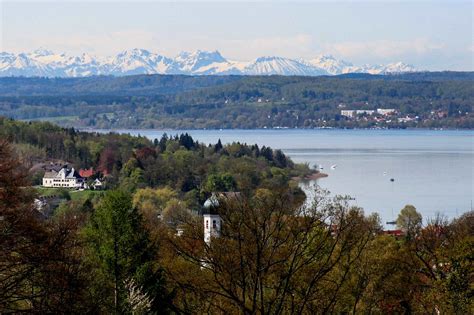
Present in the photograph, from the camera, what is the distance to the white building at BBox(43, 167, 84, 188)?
5937 cm

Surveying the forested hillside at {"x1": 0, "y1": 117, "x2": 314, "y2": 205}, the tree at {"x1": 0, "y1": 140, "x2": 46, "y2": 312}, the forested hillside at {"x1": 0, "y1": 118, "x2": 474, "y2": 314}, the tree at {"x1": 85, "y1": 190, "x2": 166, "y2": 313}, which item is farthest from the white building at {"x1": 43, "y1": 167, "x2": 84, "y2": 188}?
the tree at {"x1": 0, "y1": 140, "x2": 46, "y2": 312}

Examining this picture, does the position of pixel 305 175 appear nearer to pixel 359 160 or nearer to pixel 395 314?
pixel 359 160

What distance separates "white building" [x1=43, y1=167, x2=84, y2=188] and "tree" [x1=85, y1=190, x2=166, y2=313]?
42.2m

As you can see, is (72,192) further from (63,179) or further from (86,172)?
(86,172)

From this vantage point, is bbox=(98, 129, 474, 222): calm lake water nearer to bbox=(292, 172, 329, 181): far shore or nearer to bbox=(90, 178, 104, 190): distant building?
bbox=(292, 172, 329, 181): far shore

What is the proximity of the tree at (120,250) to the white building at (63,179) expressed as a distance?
1660 inches

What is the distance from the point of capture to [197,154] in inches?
2749

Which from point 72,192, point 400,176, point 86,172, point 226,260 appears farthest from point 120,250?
point 400,176

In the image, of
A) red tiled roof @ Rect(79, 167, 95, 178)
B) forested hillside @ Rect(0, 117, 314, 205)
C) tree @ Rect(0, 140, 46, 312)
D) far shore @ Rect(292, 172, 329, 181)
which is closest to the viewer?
tree @ Rect(0, 140, 46, 312)

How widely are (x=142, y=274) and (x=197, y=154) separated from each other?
5397 centimetres

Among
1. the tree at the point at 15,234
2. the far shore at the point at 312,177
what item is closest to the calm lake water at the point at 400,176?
the far shore at the point at 312,177

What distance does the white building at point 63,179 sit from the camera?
59.4 metres

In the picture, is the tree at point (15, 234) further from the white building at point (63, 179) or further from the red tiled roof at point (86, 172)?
the red tiled roof at point (86, 172)

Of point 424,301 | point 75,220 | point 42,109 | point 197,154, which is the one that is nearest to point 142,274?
point 424,301
